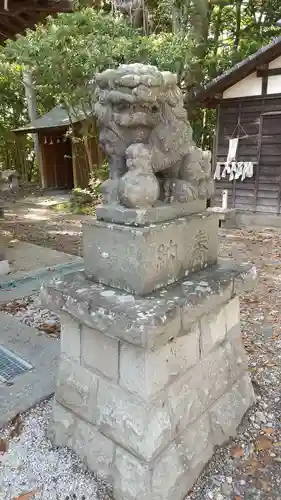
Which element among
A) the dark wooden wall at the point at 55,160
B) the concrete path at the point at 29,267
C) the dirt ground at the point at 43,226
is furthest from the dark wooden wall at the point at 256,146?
the dark wooden wall at the point at 55,160

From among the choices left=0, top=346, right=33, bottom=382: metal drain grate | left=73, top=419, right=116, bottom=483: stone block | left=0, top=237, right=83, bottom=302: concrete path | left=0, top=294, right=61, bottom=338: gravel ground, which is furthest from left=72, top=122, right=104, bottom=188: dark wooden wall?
left=73, top=419, right=116, bottom=483: stone block

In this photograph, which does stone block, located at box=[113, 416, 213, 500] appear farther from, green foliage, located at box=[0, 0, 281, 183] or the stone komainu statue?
green foliage, located at box=[0, 0, 281, 183]

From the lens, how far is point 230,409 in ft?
7.98

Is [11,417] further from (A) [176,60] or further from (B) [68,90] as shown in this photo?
(B) [68,90]

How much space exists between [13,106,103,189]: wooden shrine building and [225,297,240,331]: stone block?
11.4m

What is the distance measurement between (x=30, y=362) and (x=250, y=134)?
27.6 ft

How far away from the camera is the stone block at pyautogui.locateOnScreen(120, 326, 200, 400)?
1.78m

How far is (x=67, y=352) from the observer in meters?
2.22

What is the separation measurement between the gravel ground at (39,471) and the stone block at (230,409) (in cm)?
79

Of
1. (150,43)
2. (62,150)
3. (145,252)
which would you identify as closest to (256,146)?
(150,43)

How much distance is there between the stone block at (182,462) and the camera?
6.10ft

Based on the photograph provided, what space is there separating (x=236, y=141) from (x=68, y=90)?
5.44m

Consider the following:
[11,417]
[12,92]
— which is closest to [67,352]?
[11,417]

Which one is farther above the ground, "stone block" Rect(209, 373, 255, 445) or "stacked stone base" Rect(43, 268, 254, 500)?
"stacked stone base" Rect(43, 268, 254, 500)
